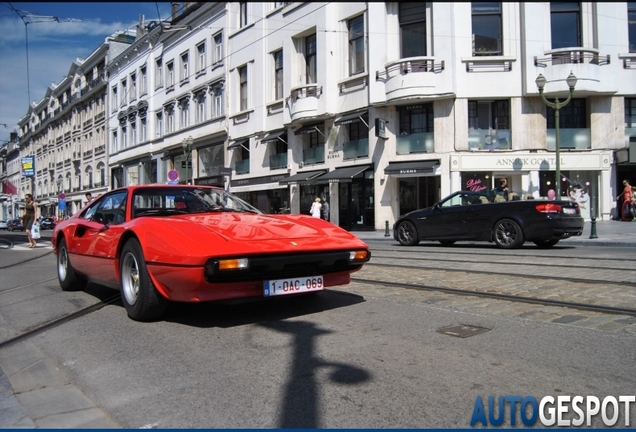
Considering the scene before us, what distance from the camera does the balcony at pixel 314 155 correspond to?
2725 centimetres

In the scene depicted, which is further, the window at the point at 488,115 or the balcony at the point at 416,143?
the balcony at the point at 416,143

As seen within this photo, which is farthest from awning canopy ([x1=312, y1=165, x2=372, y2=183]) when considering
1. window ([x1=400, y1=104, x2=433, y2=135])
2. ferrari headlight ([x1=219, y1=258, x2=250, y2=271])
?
ferrari headlight ([x1=219, y1=258, x2=250, y2=271])

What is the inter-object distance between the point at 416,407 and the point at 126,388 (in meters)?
1.82

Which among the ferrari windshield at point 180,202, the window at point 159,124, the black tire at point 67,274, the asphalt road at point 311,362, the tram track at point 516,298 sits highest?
the window at point 159,124

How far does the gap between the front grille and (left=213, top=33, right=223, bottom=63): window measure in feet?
104

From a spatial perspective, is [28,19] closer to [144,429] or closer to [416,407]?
[144,429]

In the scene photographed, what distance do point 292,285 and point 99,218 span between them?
9.44ft

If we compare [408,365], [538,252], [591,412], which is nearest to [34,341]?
[408,365]

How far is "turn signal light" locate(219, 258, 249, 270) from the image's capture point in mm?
4270

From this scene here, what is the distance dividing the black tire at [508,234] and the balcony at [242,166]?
22.1m

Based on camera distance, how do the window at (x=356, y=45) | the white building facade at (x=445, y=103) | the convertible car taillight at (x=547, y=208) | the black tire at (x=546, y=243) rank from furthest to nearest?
the window at (x=356, y=45) → the white building facade at (x=445, y=103) → the black tire at (x=546, y=243) → the convertible car taillight at (x=547, y=208)

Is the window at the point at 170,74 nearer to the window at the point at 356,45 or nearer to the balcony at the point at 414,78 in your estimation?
A: the window at the point at 356,45

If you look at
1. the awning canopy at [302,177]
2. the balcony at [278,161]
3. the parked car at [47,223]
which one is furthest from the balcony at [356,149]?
the parked car at [47,223]

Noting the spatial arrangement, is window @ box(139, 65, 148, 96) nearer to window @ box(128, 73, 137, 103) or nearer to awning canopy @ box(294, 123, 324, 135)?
window @ box(128, 73, 137, 103)
